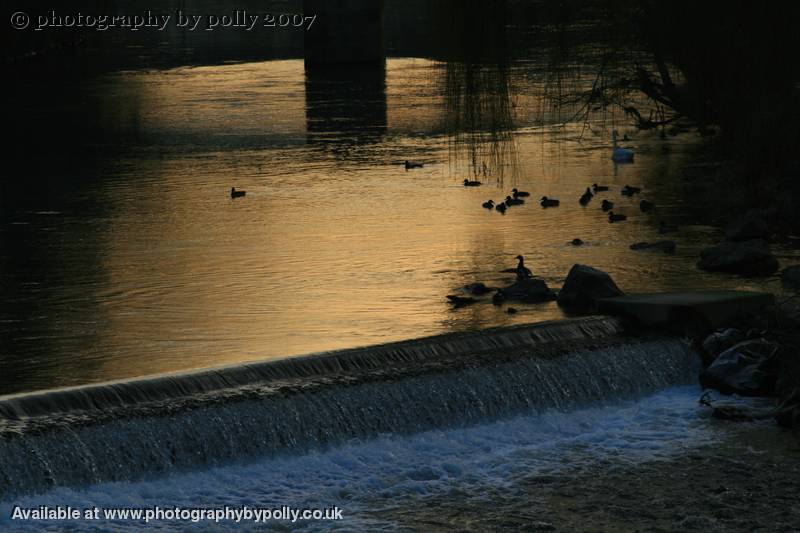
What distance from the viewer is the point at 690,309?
13.6 meters

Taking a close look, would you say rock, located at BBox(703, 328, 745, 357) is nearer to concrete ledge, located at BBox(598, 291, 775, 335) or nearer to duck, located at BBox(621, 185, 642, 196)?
concrete ledge, located at BBox(598, 291, 775, 335)

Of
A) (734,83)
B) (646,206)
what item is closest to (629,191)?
(646,206)

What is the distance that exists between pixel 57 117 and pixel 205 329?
67.9ft

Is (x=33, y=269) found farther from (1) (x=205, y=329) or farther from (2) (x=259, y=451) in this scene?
(2) (x=259, y=451)

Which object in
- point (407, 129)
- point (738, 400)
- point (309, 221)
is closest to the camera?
point (738, 400)

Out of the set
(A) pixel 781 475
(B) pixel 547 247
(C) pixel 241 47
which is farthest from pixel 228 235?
(C) pixel 241 47

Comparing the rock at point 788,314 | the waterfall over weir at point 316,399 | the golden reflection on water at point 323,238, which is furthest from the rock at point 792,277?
the waterfall over weir at point 316,399

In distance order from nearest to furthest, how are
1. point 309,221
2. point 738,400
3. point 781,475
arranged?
point 781,475 → point 738,400 → point 309,221

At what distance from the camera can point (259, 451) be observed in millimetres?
11234

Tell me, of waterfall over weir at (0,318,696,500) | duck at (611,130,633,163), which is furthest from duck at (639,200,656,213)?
waterfall over weir at (0,318,696,500)

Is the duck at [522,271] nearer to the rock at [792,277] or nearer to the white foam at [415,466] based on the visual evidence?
the rock at [792,277]

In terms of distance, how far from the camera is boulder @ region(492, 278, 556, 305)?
14.7 meters

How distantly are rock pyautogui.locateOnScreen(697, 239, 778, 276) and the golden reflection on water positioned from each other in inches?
11.3

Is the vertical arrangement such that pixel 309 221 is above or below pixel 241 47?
below
